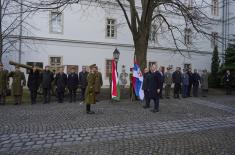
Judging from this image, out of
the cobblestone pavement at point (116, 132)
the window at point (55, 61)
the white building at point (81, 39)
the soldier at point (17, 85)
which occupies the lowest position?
the cobblestone pavement at point (116, 132)

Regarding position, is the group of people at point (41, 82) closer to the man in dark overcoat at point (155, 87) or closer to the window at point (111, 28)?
the man in dark overcoat at point (155, 87)

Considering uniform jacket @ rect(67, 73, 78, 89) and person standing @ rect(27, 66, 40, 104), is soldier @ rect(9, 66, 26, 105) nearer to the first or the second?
person standing @ rect(27, 66, 40, 104)

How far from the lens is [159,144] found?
754 centimetres

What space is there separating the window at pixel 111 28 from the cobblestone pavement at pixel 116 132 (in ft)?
62.5

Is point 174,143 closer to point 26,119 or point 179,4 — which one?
point 26,119

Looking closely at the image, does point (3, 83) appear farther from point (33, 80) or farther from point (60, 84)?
point (60, 84)

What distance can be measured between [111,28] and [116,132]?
23.0 m

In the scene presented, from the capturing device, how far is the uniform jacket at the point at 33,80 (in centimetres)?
1541

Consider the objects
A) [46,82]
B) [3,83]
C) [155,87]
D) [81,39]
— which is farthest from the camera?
[81,39]

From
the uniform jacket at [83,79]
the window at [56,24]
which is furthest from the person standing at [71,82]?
the window at [56,24]

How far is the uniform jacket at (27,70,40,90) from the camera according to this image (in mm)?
15406

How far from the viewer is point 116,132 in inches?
345

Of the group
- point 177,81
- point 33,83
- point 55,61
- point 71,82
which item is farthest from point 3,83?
point 55,61

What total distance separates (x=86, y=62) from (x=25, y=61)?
18.6 feet
